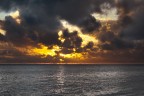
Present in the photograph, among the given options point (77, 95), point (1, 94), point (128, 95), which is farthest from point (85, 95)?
point (1, 94)

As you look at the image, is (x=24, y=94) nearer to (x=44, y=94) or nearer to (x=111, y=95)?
(x=44, y=94)

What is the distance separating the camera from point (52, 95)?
6912 centimetres

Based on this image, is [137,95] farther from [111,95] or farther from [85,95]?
[85,95]

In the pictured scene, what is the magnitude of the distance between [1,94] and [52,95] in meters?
13.7

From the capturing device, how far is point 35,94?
69.9 meters

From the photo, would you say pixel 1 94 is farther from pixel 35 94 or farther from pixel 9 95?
pixel 35 94

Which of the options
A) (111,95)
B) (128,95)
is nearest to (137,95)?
(128,95)

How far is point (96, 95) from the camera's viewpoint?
67938 mm

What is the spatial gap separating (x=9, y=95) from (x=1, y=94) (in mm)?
2717

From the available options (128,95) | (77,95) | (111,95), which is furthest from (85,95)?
(128,95)

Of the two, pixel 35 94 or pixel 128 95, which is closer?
pixel 128 95

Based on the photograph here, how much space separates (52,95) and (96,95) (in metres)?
11.4

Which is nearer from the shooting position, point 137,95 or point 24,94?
point 137,95

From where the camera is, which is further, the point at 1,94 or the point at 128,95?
the point at 1,94
